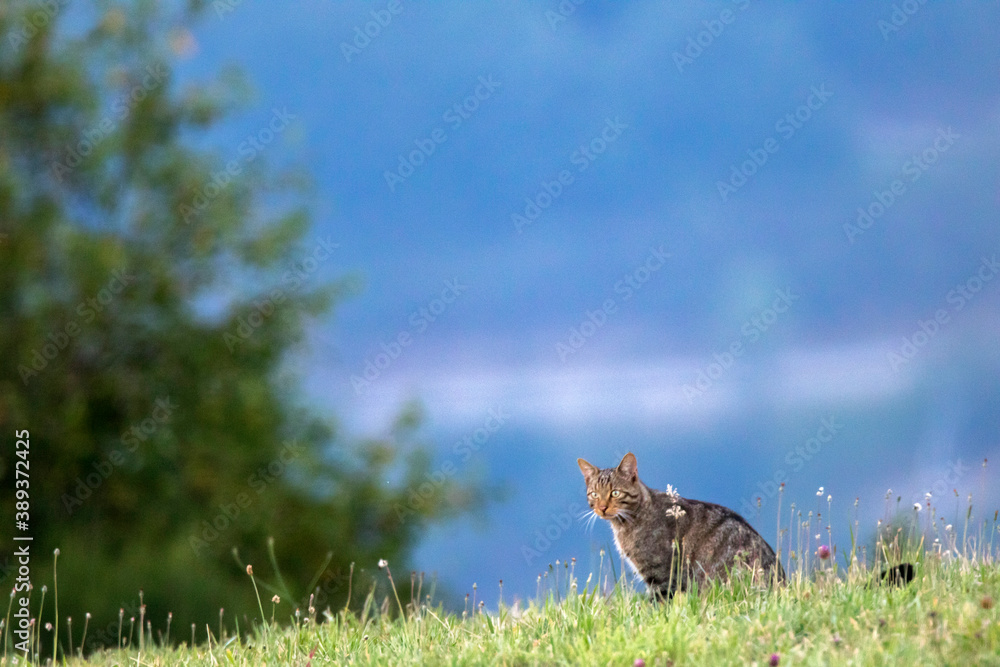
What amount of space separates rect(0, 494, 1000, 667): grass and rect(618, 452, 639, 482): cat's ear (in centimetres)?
93

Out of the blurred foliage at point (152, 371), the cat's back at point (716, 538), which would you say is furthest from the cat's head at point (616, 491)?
the blurred foliage at point (152, 371)

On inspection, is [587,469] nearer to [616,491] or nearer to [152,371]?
[616,491]

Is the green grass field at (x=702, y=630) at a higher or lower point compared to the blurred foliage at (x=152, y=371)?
lower

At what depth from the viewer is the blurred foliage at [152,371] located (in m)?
13.8

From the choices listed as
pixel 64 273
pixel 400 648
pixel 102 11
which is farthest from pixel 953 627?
pixel 102 11

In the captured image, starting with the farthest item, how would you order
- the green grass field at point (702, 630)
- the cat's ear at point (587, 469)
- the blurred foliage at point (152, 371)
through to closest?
1. the blurred foliage at point (152, 371)
2. the cat's ear at point (587, 469)
3. the green grass field at point (702, 630)

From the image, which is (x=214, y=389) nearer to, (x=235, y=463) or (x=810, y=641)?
(x=235, y=463)

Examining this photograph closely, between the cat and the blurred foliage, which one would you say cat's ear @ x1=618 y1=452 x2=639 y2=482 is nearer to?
the cat

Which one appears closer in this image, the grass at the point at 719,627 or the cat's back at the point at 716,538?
the grass at the point at 719,627

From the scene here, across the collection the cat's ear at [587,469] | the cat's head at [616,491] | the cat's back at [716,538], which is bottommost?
the cat's back at [716,538]

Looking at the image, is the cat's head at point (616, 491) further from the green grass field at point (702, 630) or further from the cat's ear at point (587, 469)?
the green grass field at point (702, 630)

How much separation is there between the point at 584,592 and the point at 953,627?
7.42ft

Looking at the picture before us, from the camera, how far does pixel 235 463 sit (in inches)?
566

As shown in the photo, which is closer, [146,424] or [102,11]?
[146,424]
